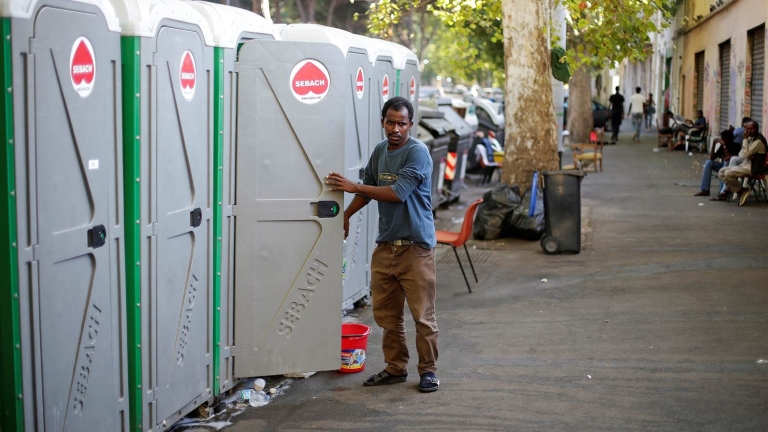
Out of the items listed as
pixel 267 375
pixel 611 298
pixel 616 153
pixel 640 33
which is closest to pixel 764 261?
pixel 611 298

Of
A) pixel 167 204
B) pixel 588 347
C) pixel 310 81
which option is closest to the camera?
pixel 167 204

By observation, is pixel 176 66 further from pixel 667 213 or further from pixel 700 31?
pixel 700 31

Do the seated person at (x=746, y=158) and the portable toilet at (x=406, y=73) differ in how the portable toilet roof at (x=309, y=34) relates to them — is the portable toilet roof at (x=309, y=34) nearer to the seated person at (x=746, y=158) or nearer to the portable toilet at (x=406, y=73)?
the portable toilet at (x=406, y=73)

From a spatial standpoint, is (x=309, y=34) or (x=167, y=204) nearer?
(x=167, y=204)

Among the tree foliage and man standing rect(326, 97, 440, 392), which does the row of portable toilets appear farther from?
the tree foliage

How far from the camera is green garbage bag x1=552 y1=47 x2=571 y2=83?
Result: 531 inches

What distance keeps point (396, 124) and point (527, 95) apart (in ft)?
24.6

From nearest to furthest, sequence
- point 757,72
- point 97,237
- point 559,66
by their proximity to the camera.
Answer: point 97,237 < point 559,66 < point 757,72

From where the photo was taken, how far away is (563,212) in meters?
11.0

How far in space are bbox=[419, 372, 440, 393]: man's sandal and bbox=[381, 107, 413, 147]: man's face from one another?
1.45 meters

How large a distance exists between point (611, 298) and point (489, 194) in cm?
388

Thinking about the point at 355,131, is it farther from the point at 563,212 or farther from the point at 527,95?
the point at 527,95

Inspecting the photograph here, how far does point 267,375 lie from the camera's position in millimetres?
5949

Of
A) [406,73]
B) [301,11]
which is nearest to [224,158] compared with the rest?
[406,73]
